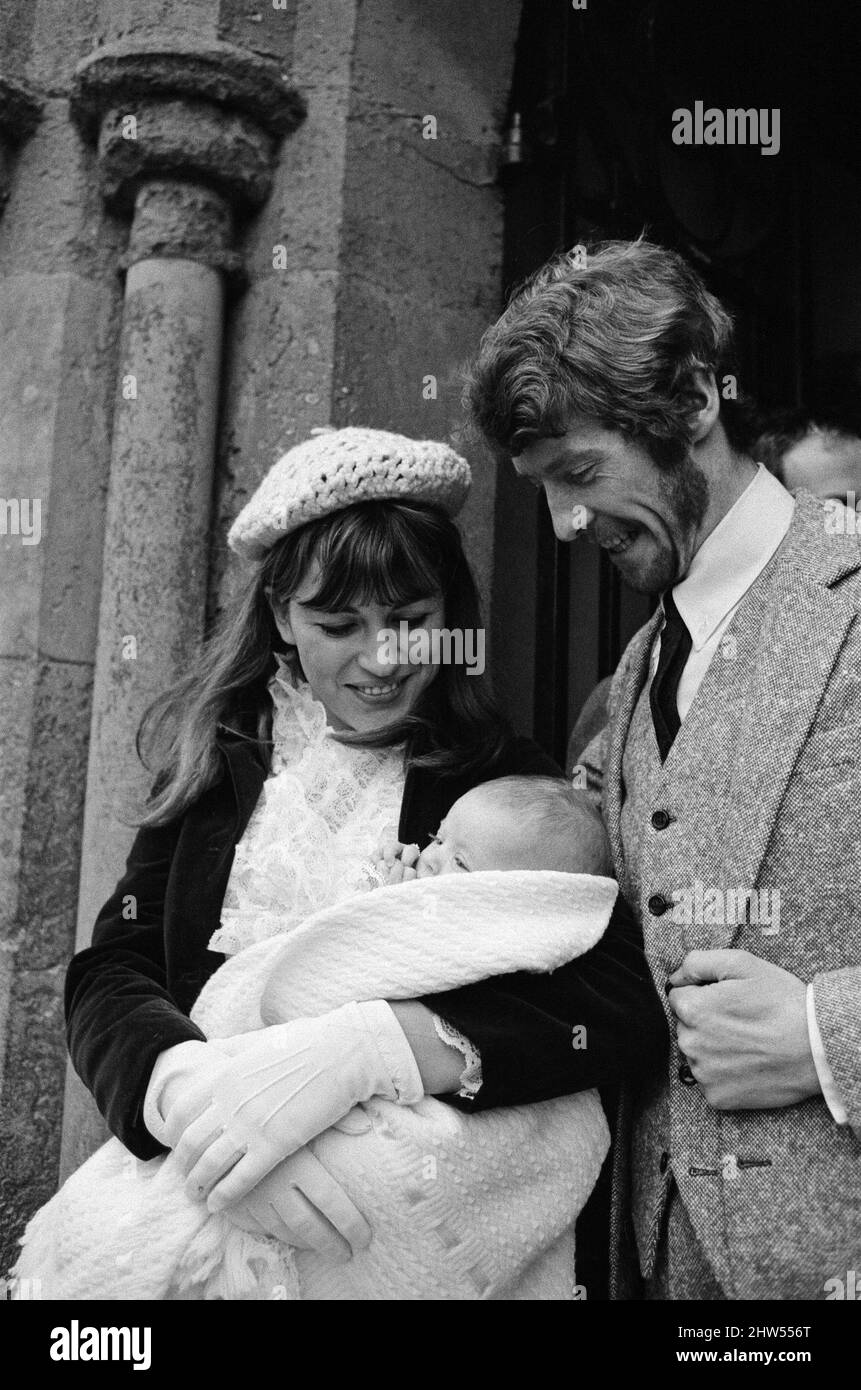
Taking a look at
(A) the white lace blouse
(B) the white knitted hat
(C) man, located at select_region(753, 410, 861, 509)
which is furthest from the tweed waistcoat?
(C) man, located at select_region(753, 410, 861, 509)

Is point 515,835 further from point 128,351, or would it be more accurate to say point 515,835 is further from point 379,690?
point 128,351

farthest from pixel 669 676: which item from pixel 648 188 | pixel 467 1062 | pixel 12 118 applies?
pixel 12 118

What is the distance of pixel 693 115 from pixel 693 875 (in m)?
2.33

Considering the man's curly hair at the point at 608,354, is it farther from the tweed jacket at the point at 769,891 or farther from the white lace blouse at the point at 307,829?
the white lace blouse at the point at 307,829

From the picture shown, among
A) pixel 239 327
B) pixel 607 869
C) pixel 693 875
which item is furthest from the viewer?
pixel 239 327

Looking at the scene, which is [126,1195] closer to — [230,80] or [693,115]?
[230,80]

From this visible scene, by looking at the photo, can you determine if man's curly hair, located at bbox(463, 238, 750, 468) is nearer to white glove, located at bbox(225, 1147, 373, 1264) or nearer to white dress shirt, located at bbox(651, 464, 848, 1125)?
white dress shirt, located at bbox(651, 464, 848, 1125)

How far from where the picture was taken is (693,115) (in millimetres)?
3262

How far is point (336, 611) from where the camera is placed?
1.92 metres

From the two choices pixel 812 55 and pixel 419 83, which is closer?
pixel 419 83

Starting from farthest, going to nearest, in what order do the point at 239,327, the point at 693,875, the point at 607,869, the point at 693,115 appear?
the point at 693,115 → the point at 239,327 → the point at 607,869 → the point at 693,875

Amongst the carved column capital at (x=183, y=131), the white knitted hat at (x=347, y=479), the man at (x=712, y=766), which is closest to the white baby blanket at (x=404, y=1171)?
the man at (x=712, y=766)

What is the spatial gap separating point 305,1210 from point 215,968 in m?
0.42
